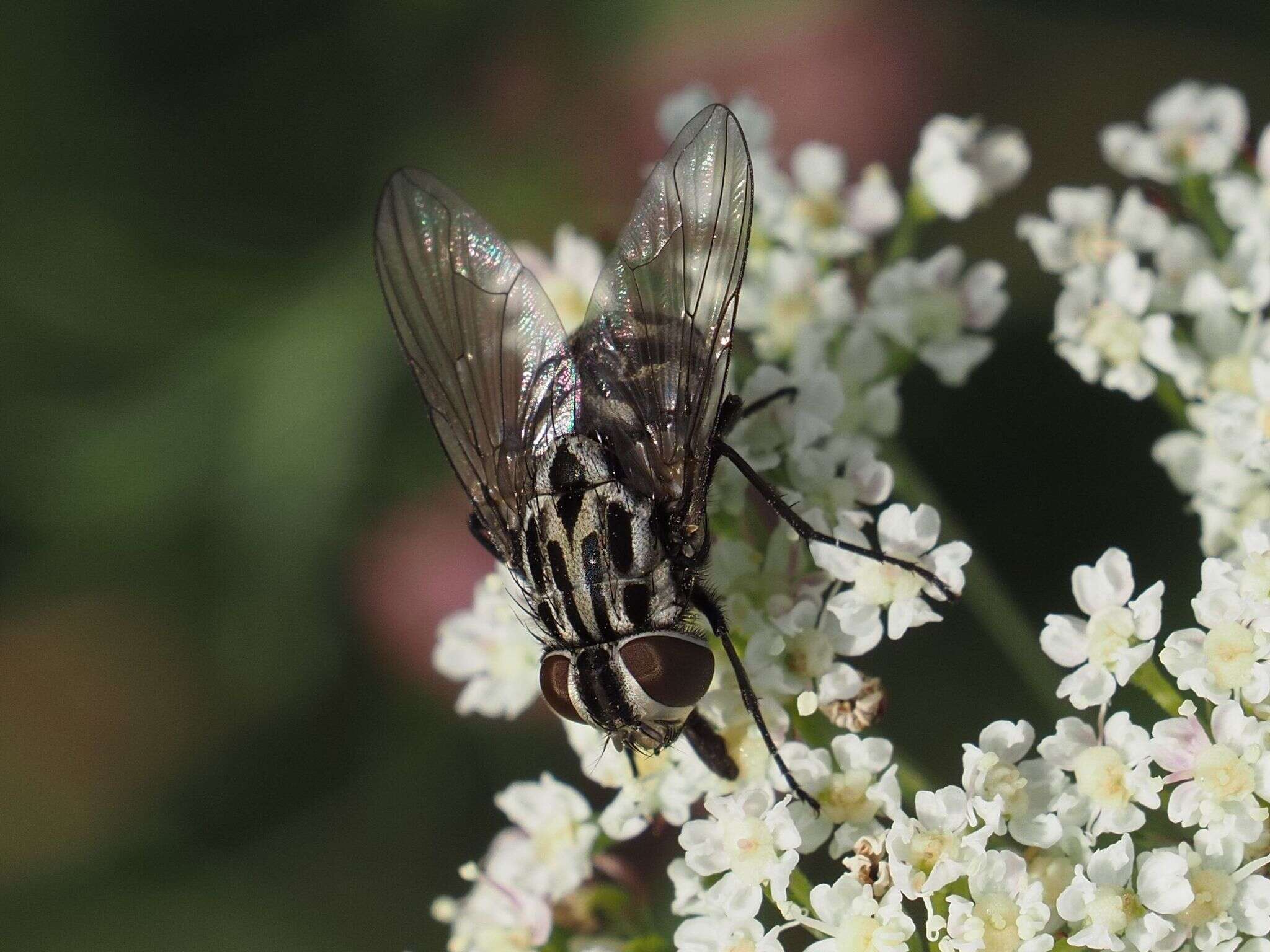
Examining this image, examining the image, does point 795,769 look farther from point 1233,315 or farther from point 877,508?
point 1233,315

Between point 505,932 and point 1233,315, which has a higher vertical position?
point 1233,315

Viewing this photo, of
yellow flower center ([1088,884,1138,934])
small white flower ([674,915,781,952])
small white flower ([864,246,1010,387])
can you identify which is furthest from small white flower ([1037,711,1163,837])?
small white flower ([864,246,1010,387])

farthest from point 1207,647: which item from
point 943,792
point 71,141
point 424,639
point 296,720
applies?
point 71,141

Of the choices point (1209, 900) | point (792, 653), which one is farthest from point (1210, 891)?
point (792, 653)

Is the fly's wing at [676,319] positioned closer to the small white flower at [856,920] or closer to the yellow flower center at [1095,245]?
the small white flower at [856,920]

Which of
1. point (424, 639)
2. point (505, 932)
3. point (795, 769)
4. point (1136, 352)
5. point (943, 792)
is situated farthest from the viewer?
point (424, 639)

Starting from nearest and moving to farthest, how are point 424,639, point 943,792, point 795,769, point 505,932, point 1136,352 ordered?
point 943,792 → point 795,769 → point 505,932 → point 1136,352 → point 424,639

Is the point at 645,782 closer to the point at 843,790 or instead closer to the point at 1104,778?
the point at 843,790
